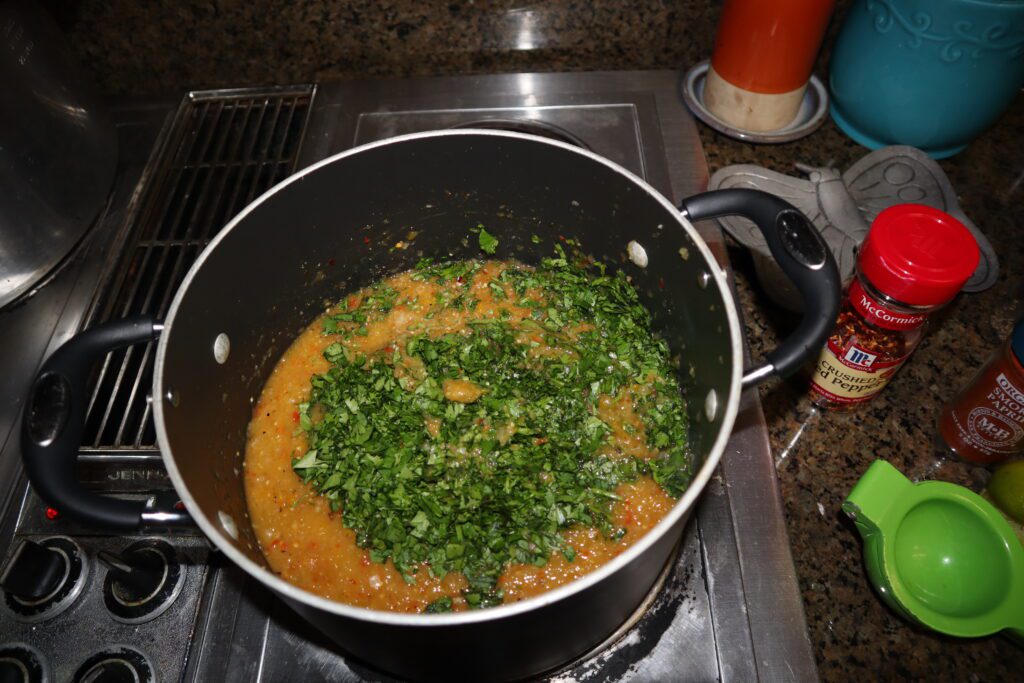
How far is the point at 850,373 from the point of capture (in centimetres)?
115

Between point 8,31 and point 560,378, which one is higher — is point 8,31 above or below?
above

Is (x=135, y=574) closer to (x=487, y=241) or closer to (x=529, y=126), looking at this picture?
(x=487, y=241)

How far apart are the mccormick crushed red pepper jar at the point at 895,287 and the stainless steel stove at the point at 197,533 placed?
200 millimetres

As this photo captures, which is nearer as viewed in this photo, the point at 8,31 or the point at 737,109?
the point at 8,31

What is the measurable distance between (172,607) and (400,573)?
1.20 ft

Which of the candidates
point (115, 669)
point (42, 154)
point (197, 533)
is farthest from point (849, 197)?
point (42, 154)

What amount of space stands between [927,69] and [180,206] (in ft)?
5.61

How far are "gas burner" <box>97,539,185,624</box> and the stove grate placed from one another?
0.65 ft

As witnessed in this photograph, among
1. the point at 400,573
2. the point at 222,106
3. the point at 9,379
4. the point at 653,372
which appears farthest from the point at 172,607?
the point at 222,106

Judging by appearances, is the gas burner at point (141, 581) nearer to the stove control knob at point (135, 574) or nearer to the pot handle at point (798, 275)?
the stove control knob at point (135, 574)

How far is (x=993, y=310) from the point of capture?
4.42 feet

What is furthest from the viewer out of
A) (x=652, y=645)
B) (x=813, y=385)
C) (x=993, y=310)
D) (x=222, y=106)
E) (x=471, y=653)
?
(x=222, y=106)

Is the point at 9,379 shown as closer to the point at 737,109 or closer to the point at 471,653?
the point at 471,653

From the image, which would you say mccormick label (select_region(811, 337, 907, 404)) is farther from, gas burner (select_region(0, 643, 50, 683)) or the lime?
gas burner (select_region(0, 643, 50, 683))
